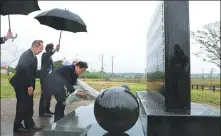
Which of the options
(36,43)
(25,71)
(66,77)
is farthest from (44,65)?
(66,77)

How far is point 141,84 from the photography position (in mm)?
12586

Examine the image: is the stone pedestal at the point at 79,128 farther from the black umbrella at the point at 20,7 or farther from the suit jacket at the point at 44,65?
the suit jacket at the point at 44,65

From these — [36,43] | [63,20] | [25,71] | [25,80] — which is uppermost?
[63,20]

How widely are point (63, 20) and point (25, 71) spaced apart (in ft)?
7.33

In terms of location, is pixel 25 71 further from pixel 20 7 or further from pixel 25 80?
pixel 20 7

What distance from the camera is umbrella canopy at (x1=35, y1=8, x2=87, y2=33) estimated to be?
24.9 feet

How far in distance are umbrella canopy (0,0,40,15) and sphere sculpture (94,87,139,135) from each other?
389cm

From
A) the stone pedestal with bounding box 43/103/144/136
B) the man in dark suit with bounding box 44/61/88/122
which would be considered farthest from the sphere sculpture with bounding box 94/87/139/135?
the man in dark suit with bounding box 44/61/88/122

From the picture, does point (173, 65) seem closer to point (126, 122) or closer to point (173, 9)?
point (173, 9)

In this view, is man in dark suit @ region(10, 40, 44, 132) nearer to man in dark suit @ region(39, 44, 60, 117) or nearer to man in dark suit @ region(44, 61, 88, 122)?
man in dark suit @ region(44, 61, 88, 122)

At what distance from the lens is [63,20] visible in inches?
328

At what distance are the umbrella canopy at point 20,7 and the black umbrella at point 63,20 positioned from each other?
0.49 metres

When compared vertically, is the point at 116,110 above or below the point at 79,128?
above

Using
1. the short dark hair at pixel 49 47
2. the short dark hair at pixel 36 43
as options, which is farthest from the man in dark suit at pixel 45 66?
the short dark hair at pixel 36 43
